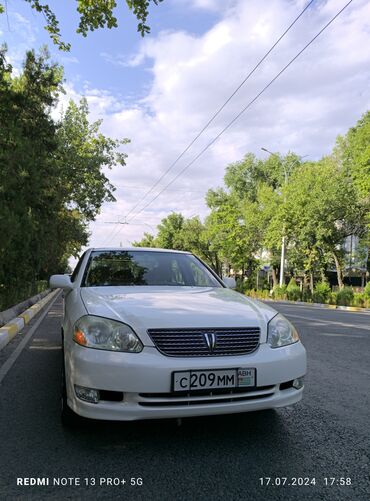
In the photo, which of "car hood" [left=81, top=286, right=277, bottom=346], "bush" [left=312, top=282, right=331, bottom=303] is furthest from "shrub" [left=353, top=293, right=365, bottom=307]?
"car hood" [left=81, top=286, right=277, bottom=346]

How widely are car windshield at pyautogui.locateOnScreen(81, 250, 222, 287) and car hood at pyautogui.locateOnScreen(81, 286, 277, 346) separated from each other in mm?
371

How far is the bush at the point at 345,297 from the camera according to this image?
90.7ft

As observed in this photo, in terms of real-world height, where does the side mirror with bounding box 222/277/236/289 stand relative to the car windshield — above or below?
below

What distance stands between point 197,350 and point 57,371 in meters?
3.23

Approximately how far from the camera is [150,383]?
2.88 meters

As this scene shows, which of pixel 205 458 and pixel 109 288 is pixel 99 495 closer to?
pixel 205 458

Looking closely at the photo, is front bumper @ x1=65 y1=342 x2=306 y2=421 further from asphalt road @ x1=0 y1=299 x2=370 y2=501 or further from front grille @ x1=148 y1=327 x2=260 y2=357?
asphalt road @ x1=0 y1=299 x2=370 y2=501

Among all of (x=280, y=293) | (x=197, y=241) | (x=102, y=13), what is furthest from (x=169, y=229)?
(x=102, y=13)

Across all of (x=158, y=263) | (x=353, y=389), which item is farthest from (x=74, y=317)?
(x=353, y=389)

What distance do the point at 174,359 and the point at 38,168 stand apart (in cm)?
1225

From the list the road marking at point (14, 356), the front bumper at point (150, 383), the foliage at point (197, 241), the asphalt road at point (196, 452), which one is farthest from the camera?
the foliage at point (197, 241)

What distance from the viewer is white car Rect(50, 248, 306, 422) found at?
2.91 meters

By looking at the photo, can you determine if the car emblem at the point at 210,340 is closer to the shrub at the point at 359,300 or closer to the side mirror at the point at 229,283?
the side mirror at the point at 229,283

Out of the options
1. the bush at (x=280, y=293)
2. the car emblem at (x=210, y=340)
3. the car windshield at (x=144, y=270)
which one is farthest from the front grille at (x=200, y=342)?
the bush at (x=280, y=293)
